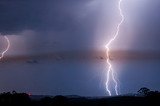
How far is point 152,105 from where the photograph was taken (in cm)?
15562

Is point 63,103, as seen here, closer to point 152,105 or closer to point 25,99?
point 25,99

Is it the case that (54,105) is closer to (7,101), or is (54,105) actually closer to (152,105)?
(7,101)

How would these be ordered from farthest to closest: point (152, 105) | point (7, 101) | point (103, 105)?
point (103, 105) → point (152, 105) → point (7, 101)

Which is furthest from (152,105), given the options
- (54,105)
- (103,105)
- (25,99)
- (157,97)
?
(25,99)

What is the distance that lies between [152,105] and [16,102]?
136 feet

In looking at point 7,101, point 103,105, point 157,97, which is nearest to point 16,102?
point 7,101

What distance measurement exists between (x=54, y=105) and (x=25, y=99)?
15.3 meters

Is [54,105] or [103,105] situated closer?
[54,105]

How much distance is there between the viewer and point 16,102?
150 meters

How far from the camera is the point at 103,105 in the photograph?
556 ft

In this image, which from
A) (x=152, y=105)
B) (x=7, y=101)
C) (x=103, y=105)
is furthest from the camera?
(x=103, y=105)

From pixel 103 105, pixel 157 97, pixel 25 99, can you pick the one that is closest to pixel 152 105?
pixel 157 97

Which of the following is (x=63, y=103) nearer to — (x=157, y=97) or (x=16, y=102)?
(x=16, y=102)

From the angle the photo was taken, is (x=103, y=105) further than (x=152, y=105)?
Yes
